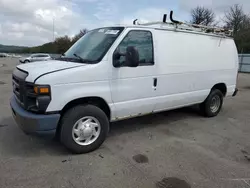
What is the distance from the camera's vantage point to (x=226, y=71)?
5.93m

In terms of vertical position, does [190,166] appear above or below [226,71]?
below

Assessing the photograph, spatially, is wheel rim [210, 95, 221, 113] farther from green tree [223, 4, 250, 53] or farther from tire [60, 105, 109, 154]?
green tree [223, 4, 250, 53]

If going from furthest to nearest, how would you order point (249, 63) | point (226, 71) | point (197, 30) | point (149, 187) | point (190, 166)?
1. point (249, 63)
2. point (226, 71)
3. point (197, 30)
4. point (190, 166)
5. point (149, 187)

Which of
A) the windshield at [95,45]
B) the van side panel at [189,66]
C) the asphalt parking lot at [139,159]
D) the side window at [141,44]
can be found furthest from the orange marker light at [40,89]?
the van side panel at [189,66]

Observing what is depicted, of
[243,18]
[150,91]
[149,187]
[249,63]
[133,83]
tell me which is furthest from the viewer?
[243,18]

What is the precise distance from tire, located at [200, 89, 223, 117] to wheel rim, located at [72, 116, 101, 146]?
10.9 ft

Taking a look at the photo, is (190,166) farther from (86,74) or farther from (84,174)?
(86,74)

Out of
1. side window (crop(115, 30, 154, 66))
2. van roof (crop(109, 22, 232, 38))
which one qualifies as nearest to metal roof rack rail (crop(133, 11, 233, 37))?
van roof (crop(109, 22, 232, 38))

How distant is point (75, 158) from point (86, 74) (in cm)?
137

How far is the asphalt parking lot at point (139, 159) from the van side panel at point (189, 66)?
2.72 feet

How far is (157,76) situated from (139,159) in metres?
1.67

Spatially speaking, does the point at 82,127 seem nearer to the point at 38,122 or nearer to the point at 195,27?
the point at 38,122

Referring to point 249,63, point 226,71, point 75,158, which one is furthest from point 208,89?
point 249,63

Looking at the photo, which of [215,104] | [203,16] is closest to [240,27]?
[203,16]
